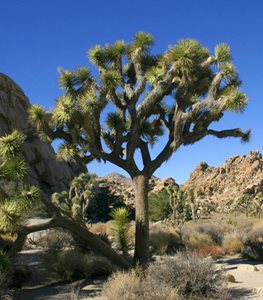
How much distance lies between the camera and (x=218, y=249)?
1569 cm

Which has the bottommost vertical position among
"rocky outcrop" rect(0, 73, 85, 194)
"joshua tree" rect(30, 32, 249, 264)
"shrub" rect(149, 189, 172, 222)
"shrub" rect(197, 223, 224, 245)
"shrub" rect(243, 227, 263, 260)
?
"shrub" rect(243, 227, 263, 260)

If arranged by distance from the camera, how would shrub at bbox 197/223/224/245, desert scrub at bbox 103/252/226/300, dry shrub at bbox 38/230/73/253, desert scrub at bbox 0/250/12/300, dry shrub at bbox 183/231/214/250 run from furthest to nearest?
shrub at bbox 197/223/224/245 → dry shrub at bbox 183/231/214/250 → dry shrub at bbox 38/230/73/253 → desert scrub at bbox 0/250/12/300 → desert scrub at bbox 103/252/226/300

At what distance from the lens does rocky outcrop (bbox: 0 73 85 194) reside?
39781 millimetres

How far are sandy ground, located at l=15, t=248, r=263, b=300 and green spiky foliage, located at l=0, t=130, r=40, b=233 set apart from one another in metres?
1.68

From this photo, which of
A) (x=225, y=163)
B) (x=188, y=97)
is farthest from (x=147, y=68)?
(x=225, y=163)

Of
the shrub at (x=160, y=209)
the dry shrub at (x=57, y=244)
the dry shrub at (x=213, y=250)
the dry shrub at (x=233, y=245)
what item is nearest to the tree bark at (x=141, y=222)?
the dry shrub at (x=57, y=244)

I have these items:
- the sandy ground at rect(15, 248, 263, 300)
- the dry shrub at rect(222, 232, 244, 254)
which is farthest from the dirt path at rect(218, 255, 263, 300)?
the dry shrub at rect(222, 232, 244, 254)

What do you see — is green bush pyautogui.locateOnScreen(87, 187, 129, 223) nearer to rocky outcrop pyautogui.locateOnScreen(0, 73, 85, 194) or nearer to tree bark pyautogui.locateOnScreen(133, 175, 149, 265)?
rocky outcrop pyautogui.locateOnScreen(0, 73, 85, 194)

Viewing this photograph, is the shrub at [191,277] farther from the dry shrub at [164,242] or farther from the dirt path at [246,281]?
the dry shrub at [164,242]

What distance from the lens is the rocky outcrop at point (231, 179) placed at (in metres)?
57.8

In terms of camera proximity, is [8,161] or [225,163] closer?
[8,161]

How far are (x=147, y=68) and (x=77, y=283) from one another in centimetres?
602

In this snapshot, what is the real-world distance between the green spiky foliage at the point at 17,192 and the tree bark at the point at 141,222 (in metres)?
3.07

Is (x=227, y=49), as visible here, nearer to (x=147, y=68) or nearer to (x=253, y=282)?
(x=147, y=68)
